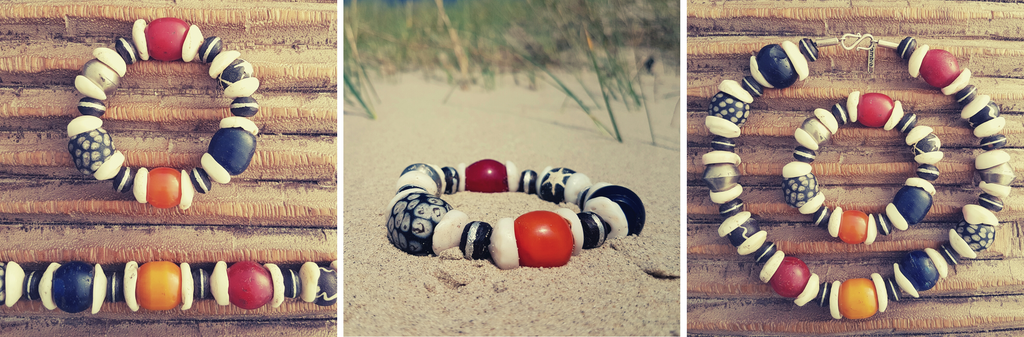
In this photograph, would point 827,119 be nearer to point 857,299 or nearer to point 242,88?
point 857,299

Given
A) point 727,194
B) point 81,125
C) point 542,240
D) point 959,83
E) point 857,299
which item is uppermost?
point 959,83

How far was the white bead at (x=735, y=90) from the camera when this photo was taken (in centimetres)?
138

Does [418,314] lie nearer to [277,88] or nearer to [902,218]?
[277,88]

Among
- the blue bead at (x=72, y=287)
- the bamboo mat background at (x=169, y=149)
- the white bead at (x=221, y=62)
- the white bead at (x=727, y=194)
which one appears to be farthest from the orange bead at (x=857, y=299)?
the blue bead at (x=72, y=287)

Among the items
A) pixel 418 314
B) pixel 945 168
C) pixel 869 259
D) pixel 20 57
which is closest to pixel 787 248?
pixel 869 259

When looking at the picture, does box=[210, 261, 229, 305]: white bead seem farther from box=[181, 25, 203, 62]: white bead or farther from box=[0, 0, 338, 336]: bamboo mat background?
box=[181, 25, 203, 62]: white bead

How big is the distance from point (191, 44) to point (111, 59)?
0.54 feet

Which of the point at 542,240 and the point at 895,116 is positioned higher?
the point at 895,116

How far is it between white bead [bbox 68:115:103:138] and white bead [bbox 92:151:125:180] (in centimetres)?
7

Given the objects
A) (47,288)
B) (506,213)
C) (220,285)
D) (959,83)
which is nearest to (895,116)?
(959,83)

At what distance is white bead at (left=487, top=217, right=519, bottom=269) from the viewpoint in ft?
4.92

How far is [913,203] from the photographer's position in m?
1.40

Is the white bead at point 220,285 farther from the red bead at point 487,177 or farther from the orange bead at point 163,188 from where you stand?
the red bead at point 487,177

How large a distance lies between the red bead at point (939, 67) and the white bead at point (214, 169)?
152 centimetres
